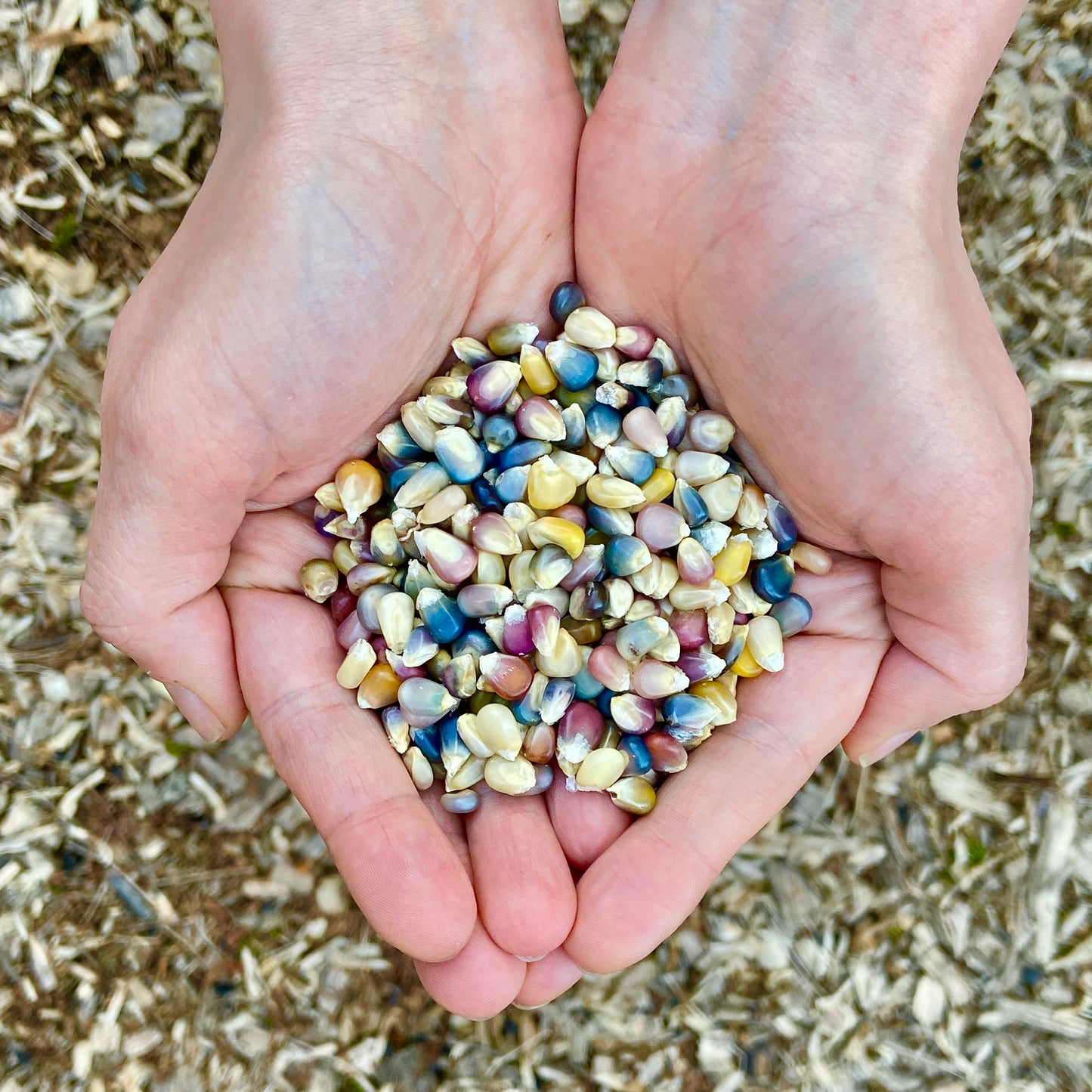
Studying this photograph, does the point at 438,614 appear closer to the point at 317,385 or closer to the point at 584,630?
the point at 584,630

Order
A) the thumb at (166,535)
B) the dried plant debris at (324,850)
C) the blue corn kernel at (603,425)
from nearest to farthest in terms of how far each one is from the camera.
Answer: the thumb at (166,535) < the blue corn kernel at (603,425) < the dried plant debris at (324,850)

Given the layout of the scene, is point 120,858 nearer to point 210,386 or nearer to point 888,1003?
point 210,386

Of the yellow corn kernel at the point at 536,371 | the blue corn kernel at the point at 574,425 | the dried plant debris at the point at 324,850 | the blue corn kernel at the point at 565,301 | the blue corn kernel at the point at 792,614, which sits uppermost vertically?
the blue corn kernel at the point at 565,301

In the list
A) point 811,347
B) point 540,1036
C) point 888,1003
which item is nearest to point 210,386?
point 811,347

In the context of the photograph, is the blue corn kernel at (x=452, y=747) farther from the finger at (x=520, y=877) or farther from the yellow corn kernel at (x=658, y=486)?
the yellow corn kernel at (x=658, y=486)

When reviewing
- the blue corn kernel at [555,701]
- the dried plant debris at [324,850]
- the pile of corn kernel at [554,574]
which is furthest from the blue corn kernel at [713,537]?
the dried plant debris at [324,850]

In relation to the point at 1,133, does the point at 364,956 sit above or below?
below

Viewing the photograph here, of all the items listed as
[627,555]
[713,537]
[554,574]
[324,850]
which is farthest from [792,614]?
[324,850]
